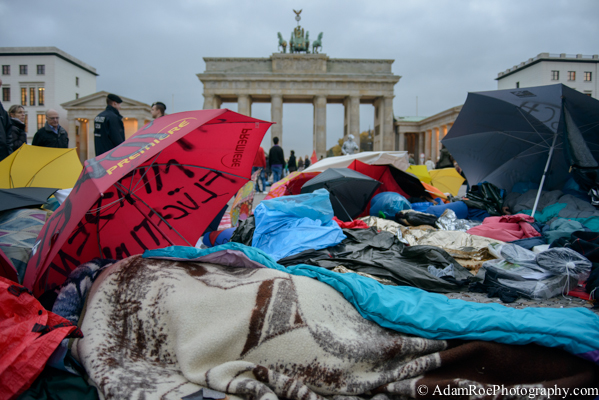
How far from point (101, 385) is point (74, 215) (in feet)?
2.35

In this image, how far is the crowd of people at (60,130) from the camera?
505 cm

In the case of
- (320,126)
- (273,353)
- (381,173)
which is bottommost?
(273,353)

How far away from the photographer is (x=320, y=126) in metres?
34.1

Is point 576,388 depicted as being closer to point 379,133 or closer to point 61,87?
point 379,133

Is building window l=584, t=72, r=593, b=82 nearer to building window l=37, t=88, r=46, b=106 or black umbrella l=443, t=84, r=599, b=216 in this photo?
black umbrella l=443, t=84, r=599, b=216

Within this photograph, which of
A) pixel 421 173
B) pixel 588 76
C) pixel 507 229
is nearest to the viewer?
pixel 507 229

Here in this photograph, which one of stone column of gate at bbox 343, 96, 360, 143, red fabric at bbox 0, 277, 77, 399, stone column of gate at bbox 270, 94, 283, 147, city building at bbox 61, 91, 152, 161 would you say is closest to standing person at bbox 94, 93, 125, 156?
red fabric at bbox 0, 277, 77, 399

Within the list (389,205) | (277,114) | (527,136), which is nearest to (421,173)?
(527,136)

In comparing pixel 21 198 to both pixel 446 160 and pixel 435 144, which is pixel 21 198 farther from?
pixel 435 144

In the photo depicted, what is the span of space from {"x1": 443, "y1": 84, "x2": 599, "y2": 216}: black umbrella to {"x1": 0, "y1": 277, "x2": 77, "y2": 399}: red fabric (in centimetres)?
580

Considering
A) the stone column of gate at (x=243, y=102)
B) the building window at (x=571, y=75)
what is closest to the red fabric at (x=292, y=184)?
the stone column of gate at (x=243, y=102)

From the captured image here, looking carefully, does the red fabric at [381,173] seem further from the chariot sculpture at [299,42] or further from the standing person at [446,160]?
the chariot sculpture at [299,42]

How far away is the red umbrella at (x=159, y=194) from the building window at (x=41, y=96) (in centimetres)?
5258

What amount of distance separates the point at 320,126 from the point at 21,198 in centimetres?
Result: 3238
